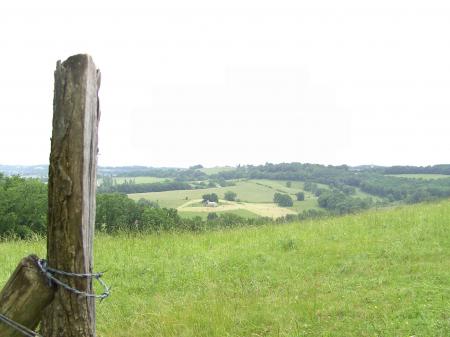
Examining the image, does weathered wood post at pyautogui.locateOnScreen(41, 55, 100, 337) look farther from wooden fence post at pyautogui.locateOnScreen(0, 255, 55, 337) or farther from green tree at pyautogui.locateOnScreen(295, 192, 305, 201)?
green tree at pyautogui.locateOnScreen(295, 192, 305, 201)

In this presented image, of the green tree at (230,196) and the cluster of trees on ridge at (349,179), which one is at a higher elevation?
the cluster of trees on ridge at (349,179)

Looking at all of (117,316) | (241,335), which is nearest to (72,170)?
(241,335)

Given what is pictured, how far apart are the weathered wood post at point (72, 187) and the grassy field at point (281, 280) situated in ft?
9.73

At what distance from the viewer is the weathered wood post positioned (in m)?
2.27

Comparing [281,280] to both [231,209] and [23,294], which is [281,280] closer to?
[23,294]

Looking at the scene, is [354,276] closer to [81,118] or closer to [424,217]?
[424,217]

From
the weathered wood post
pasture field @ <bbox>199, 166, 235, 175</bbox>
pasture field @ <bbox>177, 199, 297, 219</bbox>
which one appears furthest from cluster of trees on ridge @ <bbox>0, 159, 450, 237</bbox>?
the weathered wood post

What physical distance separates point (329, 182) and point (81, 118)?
6722 centimetres

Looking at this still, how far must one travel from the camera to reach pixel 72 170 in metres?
2.30

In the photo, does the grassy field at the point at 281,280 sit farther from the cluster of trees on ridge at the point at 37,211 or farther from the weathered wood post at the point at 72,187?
the cluster of trees on ridge at the point at 37,211

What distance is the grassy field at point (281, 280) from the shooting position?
16.9ft

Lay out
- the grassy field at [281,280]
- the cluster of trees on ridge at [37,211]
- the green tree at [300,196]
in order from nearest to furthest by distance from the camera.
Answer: the grassy field at [281,280] → the cluster of trees on ridge at [37,211] → the green tree at [300,196]

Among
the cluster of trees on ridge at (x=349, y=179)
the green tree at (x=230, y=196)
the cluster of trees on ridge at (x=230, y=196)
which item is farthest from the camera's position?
the green tree at (x=230, y=196)

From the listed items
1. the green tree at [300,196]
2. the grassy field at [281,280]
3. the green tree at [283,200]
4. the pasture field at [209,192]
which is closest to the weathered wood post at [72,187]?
the grassy field at [281,280]
